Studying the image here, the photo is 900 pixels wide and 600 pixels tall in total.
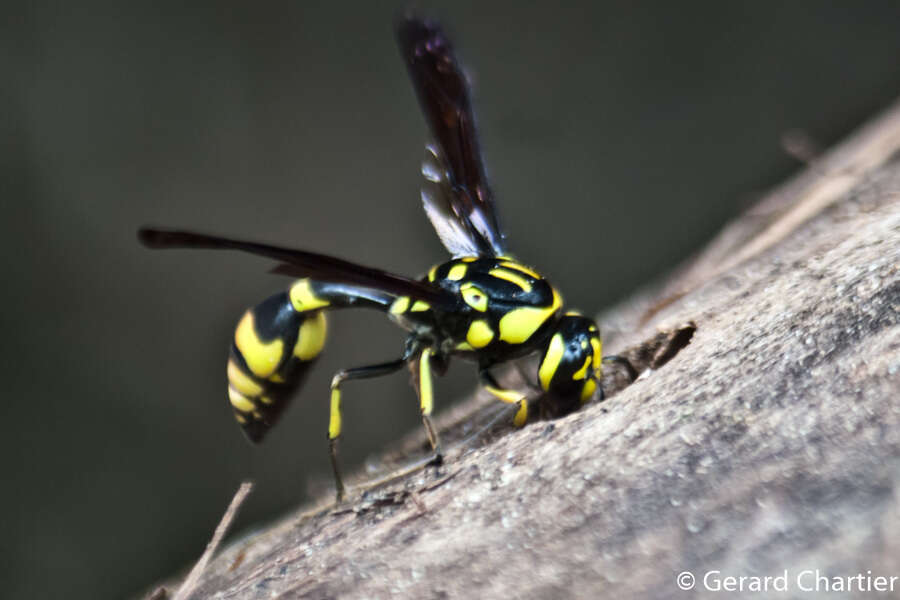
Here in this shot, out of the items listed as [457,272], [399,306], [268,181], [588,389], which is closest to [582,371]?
[588,389]

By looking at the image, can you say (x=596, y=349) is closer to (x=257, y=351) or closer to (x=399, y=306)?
(x=399, y=306)

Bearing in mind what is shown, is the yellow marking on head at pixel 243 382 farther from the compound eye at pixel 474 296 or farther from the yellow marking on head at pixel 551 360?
the yellow marking on head at pixel 551 360

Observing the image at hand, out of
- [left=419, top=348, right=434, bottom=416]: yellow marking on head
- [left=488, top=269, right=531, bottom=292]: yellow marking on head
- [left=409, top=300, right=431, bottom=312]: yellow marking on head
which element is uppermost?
[left=409, top=300, right=431, bottom=312]: yellow marking on head

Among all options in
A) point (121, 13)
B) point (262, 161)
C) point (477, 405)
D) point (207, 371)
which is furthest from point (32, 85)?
point (477, 405)

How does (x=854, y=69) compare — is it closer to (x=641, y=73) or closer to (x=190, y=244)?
(x=641, y=73)

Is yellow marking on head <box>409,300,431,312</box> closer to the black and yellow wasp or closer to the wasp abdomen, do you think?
the black and yellow wasp

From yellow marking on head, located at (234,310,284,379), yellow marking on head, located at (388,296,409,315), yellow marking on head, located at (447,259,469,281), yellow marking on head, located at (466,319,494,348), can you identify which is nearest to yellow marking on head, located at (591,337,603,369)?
yellow marking on head, located at (466,319,494,348)
